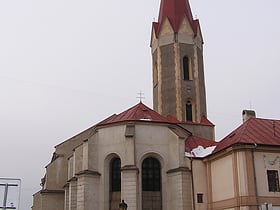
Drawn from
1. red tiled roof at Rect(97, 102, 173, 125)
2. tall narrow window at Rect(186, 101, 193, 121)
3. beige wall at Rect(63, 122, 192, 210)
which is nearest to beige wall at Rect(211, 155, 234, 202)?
beige wall at Rect(63, 122, 192, 210)

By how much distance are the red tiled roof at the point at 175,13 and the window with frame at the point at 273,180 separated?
67.5 ft

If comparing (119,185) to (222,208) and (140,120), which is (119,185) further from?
(222,208)

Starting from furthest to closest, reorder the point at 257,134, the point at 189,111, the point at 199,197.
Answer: the point at 189,111
the point at 199,197
the point at 257,134

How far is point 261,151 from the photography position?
2903 centimetres

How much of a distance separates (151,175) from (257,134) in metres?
8.79

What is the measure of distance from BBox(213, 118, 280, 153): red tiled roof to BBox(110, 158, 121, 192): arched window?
777cm

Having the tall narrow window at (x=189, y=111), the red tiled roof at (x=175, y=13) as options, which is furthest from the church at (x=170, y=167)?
the red tiled roof at (x=175, y=13)

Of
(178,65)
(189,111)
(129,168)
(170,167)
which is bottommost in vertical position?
(129,168)

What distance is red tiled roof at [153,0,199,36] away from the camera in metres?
45.6

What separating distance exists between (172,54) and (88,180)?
16967mm

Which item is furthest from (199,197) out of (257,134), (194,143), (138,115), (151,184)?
(138,115)

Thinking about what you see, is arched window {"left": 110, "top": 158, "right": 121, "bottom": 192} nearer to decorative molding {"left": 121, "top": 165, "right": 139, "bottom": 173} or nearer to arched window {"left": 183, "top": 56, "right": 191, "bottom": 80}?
decorative molding {"left": 121, "top": 165, "right": 139, "bottom": 173}

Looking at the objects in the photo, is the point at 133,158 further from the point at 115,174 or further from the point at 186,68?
the point at 186,68

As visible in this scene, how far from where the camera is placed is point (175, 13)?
152 ft
